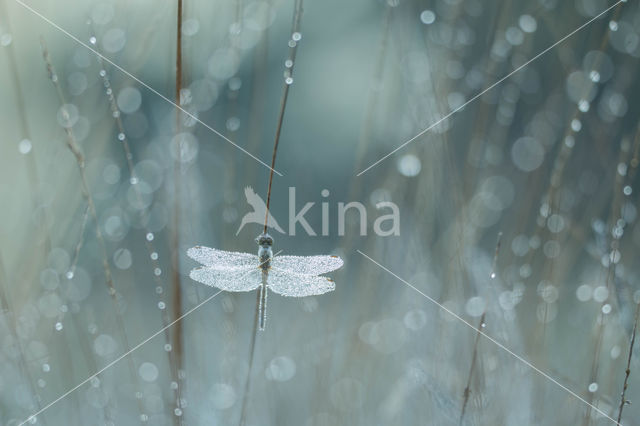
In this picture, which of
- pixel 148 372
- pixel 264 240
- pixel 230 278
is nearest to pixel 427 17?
pixel 264 240

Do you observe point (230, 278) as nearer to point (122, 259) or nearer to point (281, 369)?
point (281, 369)

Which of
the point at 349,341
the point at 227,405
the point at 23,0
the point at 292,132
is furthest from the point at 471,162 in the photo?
the point at 23,0

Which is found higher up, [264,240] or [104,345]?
[264,240]

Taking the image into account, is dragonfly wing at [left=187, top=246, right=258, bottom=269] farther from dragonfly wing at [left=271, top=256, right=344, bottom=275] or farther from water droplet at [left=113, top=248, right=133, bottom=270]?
water droplet at [left=113, top=248, right=133, bottom=270]

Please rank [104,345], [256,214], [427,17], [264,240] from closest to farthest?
1. [264,240]
2. [104,345]
3. [256,214]
4. [427,17]

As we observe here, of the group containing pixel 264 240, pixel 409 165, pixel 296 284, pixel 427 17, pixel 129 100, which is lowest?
pixel 296 284

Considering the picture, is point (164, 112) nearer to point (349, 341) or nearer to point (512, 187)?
point (349, 341)

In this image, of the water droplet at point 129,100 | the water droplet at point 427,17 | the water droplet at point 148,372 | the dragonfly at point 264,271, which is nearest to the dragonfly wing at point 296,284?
the dragonfly at point 264,271
